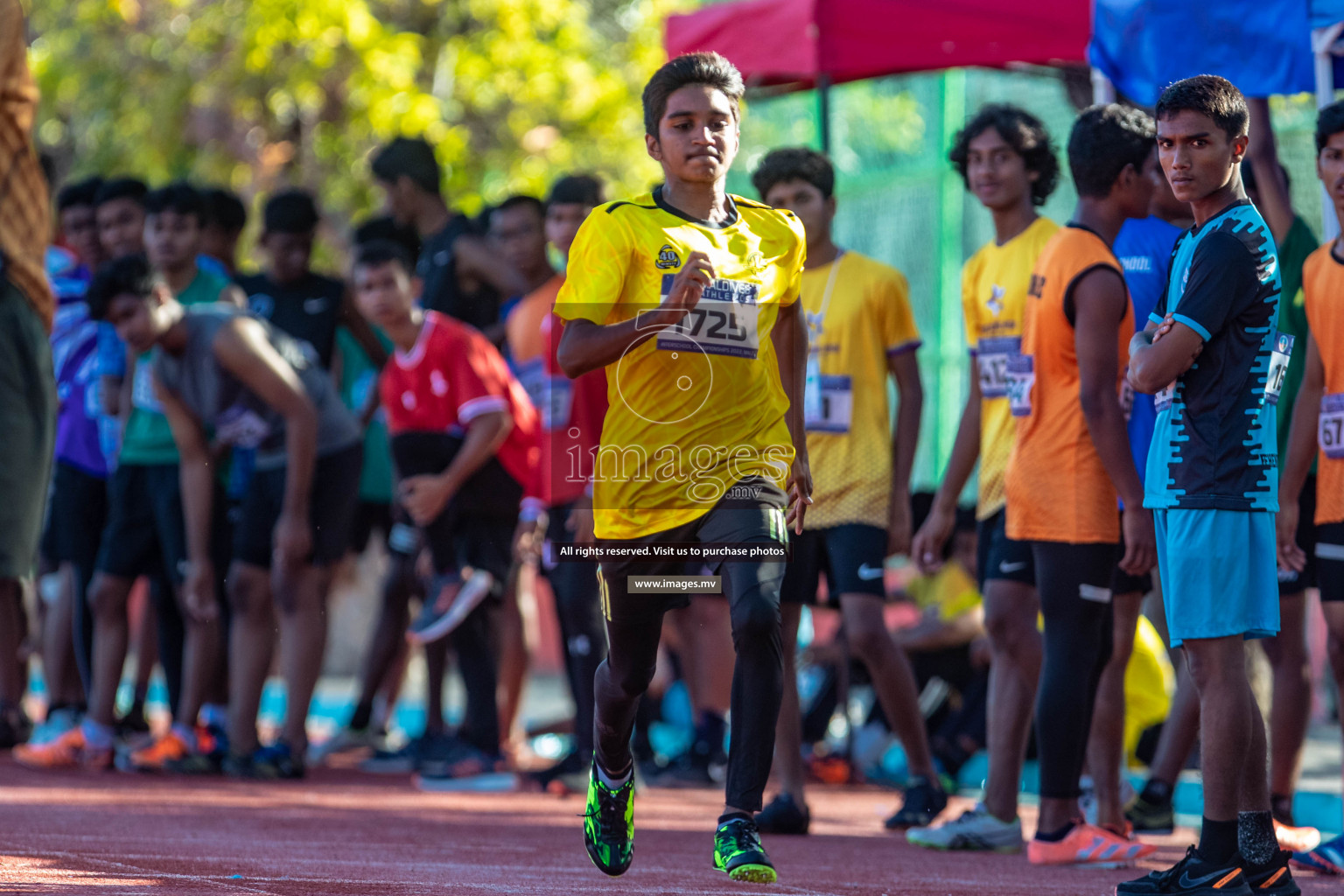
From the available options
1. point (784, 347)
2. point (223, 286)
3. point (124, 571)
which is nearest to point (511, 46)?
point (223, 286)

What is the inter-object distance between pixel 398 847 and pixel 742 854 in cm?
159

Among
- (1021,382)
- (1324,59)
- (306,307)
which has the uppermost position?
(1324,59)

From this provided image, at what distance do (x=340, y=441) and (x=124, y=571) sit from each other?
1201 millimetres

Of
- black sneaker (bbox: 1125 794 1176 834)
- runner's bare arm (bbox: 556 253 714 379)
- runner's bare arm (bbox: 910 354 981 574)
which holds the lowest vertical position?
black sneaker (bbox: 1125 794 1176 834)

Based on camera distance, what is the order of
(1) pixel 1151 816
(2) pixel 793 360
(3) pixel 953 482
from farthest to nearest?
(1) pixel 1151 816 → (3) pixel 953 482 → (2) pixel 793 360

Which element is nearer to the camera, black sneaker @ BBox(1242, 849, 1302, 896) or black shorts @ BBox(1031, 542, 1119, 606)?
black sneaker @ BBox(1242, 849, 1302, 896)

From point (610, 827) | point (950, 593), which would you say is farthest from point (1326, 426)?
point (950, 593)

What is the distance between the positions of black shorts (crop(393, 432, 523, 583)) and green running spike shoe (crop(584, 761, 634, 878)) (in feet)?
11.1

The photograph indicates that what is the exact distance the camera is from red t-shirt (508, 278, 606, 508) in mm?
6977

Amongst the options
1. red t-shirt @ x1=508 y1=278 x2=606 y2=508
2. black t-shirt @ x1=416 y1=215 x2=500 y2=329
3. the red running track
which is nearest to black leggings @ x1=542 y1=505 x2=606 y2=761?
red t-shirt @ x1=508 y1=278 x2=606 y2=508

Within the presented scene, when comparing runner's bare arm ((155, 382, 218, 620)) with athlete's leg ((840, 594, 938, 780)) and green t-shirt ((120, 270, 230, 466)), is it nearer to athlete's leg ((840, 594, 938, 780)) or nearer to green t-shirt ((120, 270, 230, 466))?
green t-shirt ((120, 270, 230, 466))

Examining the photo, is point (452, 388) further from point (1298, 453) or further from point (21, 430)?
point (1298, 453)

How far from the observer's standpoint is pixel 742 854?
392 centimetres

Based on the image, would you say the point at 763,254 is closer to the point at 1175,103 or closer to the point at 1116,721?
the point at 1175,103
